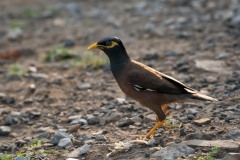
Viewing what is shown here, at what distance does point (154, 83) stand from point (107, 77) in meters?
3.03

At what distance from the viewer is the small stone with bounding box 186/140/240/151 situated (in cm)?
621

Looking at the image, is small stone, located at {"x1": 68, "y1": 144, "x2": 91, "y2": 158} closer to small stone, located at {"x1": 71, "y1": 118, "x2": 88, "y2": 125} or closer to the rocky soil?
the rocky soil

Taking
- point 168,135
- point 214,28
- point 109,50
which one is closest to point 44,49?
point 214,28

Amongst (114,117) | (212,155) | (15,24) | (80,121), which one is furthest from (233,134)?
(15,24)

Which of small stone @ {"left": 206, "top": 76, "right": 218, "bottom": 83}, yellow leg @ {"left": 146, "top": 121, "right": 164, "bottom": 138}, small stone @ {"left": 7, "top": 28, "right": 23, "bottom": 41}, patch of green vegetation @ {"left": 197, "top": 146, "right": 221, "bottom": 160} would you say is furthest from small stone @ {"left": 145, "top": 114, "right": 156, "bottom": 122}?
small stone @ {"left": 7, "top": 28, "right": 23, "bottom": 41}

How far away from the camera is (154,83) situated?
24.2 feet

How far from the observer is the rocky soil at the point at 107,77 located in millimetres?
6918

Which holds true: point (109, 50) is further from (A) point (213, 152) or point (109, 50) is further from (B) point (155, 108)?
(A) point (213, 152)

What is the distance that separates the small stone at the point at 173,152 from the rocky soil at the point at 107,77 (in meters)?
0.01

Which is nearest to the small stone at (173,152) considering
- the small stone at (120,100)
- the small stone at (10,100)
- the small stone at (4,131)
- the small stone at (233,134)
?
the small stone at (233,134)

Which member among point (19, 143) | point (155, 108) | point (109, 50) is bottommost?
point (19, 143)

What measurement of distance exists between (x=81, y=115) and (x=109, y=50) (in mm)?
1386

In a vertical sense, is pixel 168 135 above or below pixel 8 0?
below

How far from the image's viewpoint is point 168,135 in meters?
7.19
